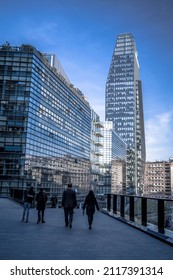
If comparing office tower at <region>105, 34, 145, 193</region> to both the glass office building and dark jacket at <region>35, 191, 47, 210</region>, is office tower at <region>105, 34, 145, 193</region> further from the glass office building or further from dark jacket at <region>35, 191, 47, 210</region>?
dark jacket at <region>35, 191, 47, 210</region>

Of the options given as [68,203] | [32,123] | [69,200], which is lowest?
[68,203]

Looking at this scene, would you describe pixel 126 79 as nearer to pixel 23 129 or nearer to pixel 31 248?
→ pixel 23 129

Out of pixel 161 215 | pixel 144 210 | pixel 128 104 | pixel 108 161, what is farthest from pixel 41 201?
pixel 128 104

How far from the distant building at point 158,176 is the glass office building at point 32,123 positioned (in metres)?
117

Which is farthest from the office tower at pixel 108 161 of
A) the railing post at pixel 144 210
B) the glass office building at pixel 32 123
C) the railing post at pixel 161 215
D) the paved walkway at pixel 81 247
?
the paved walkway at pixel 81 247

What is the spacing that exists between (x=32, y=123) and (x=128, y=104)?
12009 centimetres

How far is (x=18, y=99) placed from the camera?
200 feet

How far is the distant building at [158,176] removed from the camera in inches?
7347

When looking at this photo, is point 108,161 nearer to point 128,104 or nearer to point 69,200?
point 128,104

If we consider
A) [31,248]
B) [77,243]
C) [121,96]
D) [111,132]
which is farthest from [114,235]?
[121,96]

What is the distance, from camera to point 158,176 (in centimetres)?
19100

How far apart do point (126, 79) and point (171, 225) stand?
589 feet

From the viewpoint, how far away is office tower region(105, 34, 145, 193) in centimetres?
16412

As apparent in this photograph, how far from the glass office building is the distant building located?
11707 cm
